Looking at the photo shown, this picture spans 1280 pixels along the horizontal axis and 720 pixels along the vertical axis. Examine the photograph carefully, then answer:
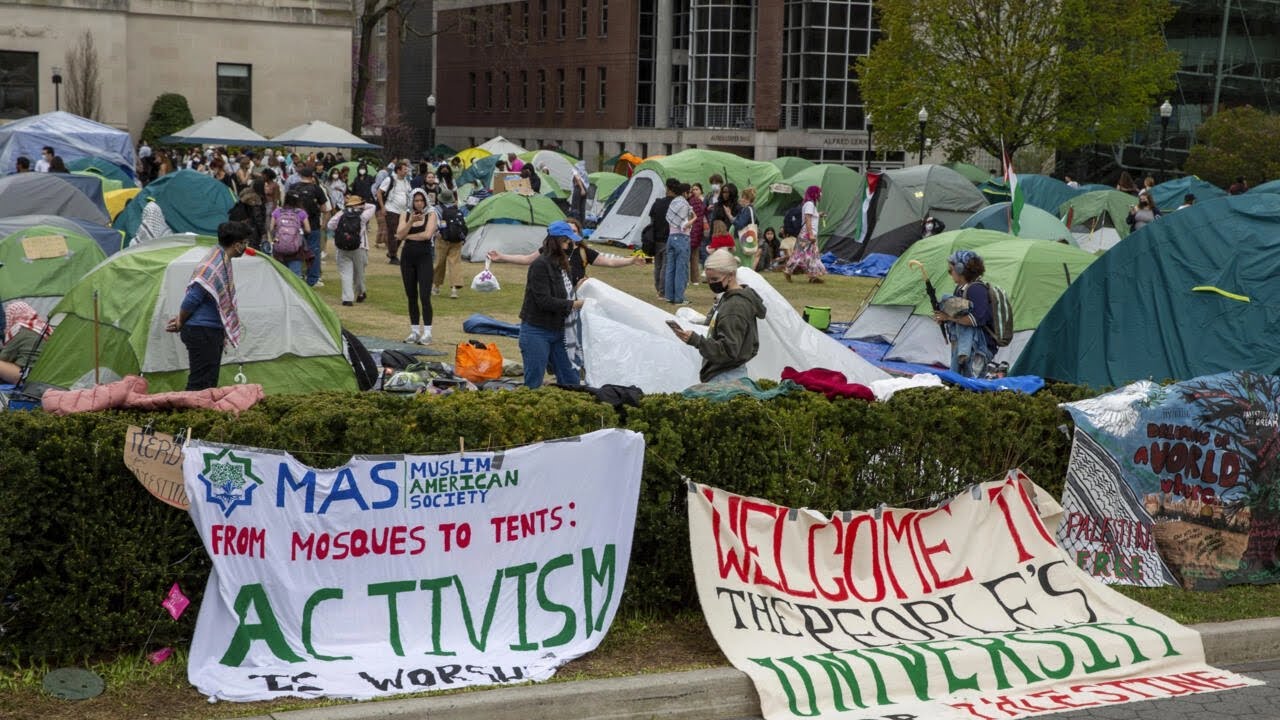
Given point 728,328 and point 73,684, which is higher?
point 728,328

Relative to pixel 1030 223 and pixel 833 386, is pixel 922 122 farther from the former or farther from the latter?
pixel 833 386

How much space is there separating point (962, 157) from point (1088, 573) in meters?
35.4

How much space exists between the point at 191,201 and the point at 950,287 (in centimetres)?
1213

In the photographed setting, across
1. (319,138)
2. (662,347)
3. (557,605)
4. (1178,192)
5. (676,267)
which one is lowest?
(557,605)

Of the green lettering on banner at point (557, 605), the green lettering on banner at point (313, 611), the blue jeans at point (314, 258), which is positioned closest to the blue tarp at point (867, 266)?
the blue jeans at point (314, 258)

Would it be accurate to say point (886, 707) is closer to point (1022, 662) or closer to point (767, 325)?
point (1022, 662)

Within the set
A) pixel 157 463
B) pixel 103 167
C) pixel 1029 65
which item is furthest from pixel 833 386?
pixel 1029 65

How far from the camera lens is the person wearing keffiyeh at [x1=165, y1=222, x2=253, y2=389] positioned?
950 cm

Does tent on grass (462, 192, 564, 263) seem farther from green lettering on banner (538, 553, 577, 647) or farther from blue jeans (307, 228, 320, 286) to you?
green lettering on banner (538, 553, 577, 647)

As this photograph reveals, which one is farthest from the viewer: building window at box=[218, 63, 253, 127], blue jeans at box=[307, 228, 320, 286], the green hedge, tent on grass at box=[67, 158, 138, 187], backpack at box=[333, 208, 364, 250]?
building window at box=[218, 63, 253, 127]

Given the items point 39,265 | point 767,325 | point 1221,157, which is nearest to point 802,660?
point 767,325

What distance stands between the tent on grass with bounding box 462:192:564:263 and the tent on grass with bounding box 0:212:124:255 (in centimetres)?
868

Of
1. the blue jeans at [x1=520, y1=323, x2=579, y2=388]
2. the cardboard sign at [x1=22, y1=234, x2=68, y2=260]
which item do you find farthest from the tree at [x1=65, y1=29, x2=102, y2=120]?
the blue jeans at [x1=520, y1=323, x2=579, y2=388]

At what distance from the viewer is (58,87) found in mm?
46312
